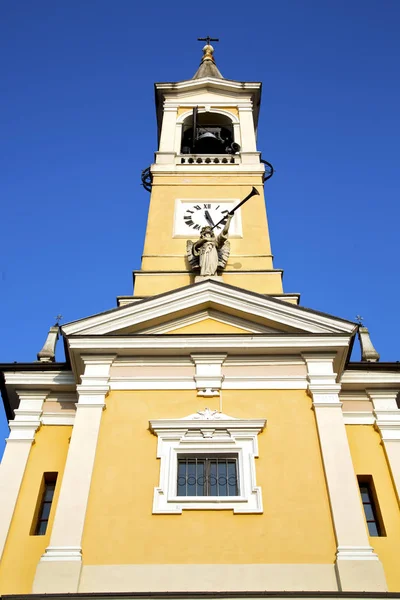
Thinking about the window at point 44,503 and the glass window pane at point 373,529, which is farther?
the window at point 44,503

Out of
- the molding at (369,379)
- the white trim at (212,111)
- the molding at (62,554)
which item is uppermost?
the white trim at (212,111)

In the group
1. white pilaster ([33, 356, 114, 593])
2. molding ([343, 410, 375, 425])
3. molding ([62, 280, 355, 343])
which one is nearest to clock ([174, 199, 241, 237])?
molding ([62, 280, 355, 343])

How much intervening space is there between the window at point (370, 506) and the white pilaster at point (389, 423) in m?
0.46

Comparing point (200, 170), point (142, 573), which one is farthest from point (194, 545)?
point (200, 170)

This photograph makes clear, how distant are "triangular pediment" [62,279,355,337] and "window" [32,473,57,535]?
281 centimetres

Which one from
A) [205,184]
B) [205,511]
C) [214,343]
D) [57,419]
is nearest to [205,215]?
[205,184]

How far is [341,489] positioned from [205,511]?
7.52 ft

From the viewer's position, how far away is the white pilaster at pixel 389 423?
1369cm

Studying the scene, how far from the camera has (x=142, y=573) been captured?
10.9 m

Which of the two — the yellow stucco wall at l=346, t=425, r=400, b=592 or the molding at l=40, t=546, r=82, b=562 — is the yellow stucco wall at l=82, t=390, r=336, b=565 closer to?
the molding at l=40, t=546, r=82, b=562

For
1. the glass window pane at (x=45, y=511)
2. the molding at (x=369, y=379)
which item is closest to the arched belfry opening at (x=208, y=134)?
the molding at (x=369, y=379)

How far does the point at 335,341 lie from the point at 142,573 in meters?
5.89

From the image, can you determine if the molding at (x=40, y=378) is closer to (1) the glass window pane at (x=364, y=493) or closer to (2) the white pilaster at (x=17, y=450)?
(2) the white pilaster at (x=17, y=450)

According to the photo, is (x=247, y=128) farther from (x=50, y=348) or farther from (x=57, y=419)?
(x=57, y=419)
